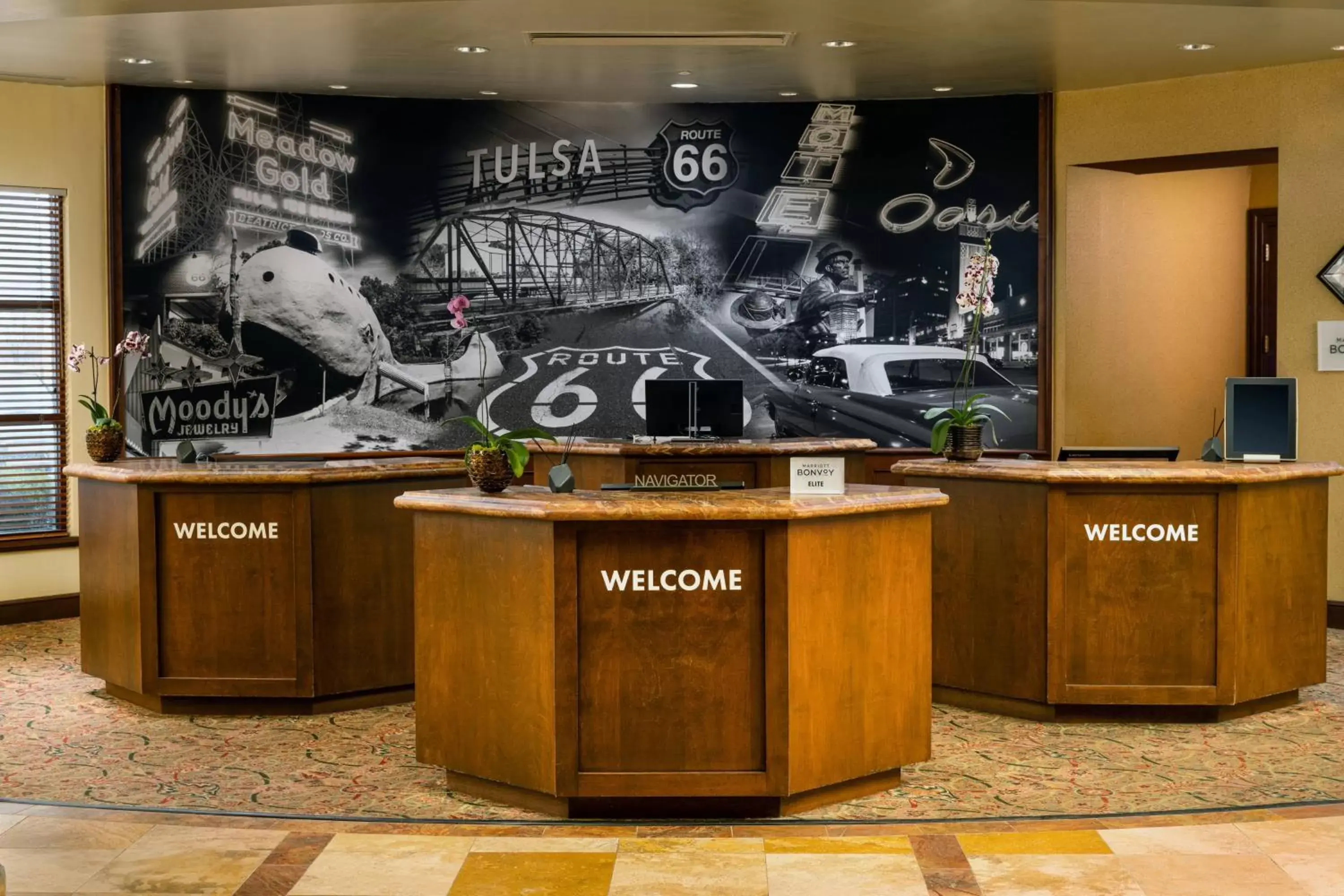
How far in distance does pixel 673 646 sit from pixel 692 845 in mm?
626

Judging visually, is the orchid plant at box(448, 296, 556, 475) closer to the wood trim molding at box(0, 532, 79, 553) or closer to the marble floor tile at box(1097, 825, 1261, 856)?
the marble floor tile at box(1097, 825, 1261, 856)

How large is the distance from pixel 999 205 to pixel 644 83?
254 centimetres

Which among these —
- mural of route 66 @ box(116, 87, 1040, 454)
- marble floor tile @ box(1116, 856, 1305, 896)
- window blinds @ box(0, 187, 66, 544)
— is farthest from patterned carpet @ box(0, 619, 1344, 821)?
mural of route 66 @ box(116, 87, 1040, 454)

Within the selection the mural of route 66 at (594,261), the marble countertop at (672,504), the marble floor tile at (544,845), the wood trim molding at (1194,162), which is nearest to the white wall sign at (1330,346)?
the wood trim molding at (1194,162)

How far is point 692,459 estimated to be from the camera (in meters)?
8.24

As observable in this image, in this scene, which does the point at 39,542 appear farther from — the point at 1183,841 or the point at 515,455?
the point at 1183,841

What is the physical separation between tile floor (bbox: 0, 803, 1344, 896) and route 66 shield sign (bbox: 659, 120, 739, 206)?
242 inches

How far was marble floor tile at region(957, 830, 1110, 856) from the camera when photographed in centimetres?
425

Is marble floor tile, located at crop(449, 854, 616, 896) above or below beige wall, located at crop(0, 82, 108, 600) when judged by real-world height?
below

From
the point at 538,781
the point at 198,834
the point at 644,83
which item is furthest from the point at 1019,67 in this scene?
the point at 198,834

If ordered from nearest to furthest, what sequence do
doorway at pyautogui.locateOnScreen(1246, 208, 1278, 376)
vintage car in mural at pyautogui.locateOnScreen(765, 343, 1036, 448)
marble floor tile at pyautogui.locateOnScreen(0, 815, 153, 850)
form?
marble floor tile at pyautogui.locateOnScreen(0, 815, 153, 850) < vintage car in mural at pyautogui.locateOnScreen(765, 343, 1036, 448) < doorway at pyautogui.locateOnScreen(1246, 208, 1278, 376)

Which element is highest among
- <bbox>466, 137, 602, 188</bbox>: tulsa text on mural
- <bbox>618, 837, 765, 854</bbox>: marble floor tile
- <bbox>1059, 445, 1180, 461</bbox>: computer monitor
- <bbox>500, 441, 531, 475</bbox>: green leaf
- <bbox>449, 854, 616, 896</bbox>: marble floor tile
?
<bbox>466, 137, 602, 188</bbox>: tulsa text on mural

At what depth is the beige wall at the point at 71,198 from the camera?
8.83 meters

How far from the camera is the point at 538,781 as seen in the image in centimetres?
461
